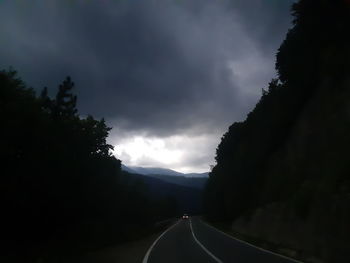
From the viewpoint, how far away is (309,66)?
1534 inches

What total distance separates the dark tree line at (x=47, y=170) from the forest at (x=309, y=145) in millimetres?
13041

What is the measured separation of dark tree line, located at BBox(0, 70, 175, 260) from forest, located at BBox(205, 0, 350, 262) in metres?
13.0

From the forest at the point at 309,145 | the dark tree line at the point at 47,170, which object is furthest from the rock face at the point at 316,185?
the dark tree line at the point at 47,170

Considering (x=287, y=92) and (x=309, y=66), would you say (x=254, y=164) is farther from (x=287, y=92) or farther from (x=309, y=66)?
(x=309, y=66)

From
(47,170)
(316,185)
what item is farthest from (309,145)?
(47,170)

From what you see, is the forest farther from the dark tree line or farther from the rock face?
the dark tree line

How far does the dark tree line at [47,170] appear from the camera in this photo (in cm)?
3158

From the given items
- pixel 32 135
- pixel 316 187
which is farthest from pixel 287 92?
pixel 32 135

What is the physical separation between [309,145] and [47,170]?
19343 millimetres

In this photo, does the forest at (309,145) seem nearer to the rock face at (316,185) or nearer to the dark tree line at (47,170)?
the rock face at (316,185)

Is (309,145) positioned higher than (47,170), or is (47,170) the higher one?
(309,145)

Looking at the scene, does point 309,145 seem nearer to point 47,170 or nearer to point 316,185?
point 316,185

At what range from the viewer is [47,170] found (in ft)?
118

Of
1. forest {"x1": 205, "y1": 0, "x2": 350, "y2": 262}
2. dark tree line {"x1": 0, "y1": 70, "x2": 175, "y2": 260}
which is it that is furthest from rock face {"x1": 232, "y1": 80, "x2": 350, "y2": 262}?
dark tree line {"x1": 0, "y1": 70, "x2": 175, "y2": 260}
